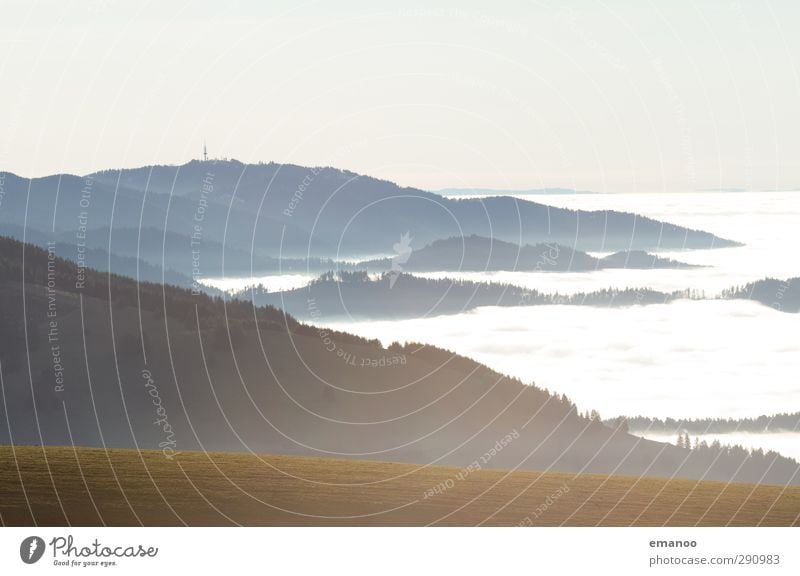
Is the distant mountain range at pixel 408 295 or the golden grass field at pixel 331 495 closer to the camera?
the golden grass field at pixel 331 495

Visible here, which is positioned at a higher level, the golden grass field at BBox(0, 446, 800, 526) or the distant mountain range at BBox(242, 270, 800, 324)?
the distant mountain range at BBox(242, 270, 800, 324)

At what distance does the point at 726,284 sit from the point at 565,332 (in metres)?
41.9

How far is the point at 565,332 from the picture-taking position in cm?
10762

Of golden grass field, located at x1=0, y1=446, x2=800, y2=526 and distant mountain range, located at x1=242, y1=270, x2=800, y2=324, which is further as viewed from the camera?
distant mountain range, located at x1=242, y1=270, x2=800, y2=324

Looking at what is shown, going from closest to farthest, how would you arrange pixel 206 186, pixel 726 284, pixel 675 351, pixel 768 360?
1. pixel 206 186
2. pixel 675 351
3. pixel 726 284
4. pixel 768 360

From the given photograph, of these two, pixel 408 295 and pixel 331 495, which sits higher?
pixel 408 295

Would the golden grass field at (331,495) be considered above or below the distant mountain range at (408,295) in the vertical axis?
below

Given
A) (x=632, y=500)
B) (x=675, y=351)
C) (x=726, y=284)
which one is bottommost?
(x=632, y=500)

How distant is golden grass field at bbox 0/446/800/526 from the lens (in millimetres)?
54281

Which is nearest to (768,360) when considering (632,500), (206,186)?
(632,500)

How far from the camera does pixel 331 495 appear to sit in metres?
59.2

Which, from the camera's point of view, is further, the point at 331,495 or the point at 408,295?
the point at 408,295

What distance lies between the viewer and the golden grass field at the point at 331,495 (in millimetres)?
54281
